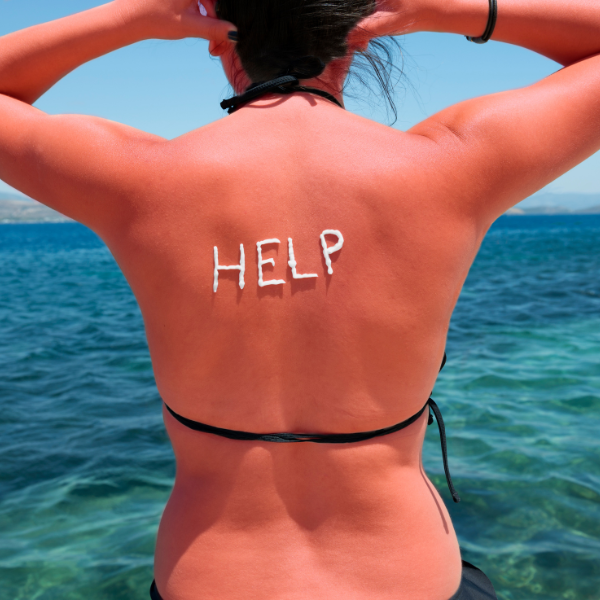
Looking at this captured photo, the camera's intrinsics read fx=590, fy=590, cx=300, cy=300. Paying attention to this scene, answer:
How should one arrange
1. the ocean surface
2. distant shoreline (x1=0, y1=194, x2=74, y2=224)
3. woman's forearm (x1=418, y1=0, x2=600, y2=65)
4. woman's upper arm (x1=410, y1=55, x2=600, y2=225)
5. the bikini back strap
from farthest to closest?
1. distant shoreline (x1=0, y1=194, x2=74, y2=224)
2. the ocean surface
3. woman's forearm (x1=418, y1=0, x2=600, y2=65)
4. the bikini back strap
5. woman's upper arm (x1=410, y1=55, x2=600, y2=225)

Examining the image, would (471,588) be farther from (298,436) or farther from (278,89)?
(278,89)

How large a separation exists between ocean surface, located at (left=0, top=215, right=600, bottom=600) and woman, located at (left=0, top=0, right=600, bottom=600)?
2348mm

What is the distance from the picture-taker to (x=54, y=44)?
1225mm

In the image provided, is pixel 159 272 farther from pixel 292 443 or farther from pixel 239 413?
pixel 292 443

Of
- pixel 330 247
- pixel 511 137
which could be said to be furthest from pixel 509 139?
pixel 330 247

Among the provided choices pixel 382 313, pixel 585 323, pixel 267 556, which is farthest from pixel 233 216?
pixel 585 323

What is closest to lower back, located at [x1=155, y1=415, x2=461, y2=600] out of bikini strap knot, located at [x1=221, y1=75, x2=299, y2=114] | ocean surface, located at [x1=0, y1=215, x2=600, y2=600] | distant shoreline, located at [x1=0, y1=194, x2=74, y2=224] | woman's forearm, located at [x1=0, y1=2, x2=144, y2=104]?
bikini strap knot, located at [x1=221, y1=75, x2=299, y2=114]

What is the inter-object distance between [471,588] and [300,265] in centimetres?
77

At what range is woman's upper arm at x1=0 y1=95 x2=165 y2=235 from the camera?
37.8 inches

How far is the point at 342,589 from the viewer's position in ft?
3.45

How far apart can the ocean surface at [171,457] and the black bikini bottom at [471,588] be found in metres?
2.02

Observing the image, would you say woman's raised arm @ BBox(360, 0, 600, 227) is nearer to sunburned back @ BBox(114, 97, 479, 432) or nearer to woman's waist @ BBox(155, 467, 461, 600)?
sunburned back @ BBox(114, 97, 479, 432)

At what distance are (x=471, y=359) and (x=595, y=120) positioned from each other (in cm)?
597

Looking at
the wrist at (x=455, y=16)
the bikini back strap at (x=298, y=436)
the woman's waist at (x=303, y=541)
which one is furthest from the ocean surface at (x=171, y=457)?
the wrist at (x=455, y=16)
